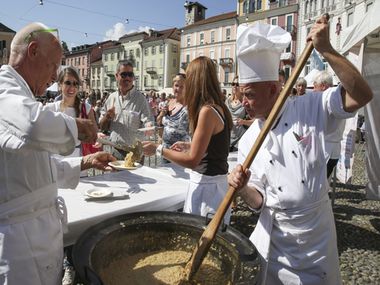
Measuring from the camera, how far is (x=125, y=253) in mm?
1585

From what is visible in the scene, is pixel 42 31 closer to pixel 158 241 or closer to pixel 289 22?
pixel 158 241

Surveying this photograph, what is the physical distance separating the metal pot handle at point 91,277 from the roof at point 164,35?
54313 mm

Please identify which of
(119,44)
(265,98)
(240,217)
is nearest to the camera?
(265,98)

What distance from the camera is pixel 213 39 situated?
4803 cm

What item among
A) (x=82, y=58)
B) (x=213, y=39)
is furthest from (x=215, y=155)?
(x=82, y=58)

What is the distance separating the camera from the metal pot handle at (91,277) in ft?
3.34

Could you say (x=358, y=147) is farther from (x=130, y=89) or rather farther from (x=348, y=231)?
(x=130, y=89)

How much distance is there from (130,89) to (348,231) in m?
3.50

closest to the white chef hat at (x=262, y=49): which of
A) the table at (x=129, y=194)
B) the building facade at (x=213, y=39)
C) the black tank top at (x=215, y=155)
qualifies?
the black tank top at (x=215, y=155)

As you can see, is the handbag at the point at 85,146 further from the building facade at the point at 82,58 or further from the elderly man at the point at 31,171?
the building facade at the point at 82,58

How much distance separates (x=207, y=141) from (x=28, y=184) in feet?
4.02

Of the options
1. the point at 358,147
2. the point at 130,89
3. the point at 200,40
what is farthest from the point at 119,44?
the point at 130,89

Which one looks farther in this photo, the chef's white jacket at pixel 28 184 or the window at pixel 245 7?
the window at pixel 245 7

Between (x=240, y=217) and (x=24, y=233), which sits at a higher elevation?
(x=24, y=233)
